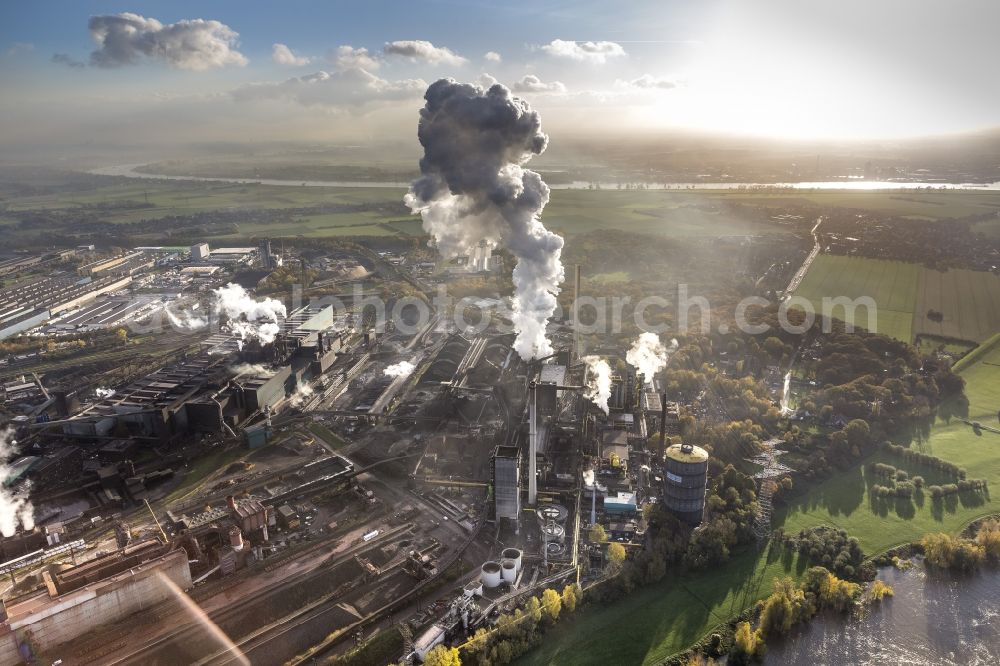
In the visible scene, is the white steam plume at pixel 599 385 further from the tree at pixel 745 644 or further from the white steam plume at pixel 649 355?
the tree at pixel 745 644

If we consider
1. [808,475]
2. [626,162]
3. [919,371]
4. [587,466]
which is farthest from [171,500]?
[626,162]

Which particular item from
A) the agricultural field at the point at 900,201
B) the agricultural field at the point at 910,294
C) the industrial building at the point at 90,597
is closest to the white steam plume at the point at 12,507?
the industrial building at the point at 90,597

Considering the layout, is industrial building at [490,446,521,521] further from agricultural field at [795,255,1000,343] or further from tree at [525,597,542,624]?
agricultural field at [795,255,1000,343]

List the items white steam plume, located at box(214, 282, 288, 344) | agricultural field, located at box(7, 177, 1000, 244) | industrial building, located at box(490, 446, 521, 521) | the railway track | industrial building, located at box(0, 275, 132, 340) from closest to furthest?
the railway track, industrial building, located at box(490, 446, 521, 521), white steam plume, located at box(214, 282, 288, 344), industrial building, located at box(0, 275, 132, 340), agricultural field, located at box(7, 177, 1000, 244)

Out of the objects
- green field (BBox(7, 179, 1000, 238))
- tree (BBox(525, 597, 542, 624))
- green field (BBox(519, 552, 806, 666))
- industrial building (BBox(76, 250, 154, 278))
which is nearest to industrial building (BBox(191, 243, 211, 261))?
industrial building (BBox(76, 250, 154, 278))

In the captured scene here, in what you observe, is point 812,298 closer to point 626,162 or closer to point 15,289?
point 626,162

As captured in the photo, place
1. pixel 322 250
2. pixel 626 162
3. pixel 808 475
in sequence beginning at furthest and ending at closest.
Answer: pixel 626 162 < pixel 322 250 < pixel 808 475

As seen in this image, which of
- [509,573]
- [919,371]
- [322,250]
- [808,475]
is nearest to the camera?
[509,573]
